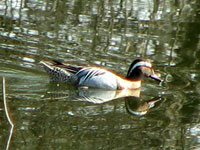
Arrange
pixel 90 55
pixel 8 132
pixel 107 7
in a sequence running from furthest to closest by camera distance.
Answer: pixel 107 7
pixel 90 55
pixel 8 132

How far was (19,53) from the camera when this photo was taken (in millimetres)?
11898

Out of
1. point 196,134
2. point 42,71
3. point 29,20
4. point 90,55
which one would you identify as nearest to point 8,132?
point 196,134

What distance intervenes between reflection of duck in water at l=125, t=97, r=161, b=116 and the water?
2 cm

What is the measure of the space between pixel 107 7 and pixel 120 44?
2.82m

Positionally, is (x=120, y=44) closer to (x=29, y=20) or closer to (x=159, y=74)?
(x=159, y=74)

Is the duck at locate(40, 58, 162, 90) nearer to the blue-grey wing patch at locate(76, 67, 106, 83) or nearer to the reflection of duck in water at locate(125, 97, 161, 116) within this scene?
the blue-grey wing patch at locate(76, 67, 106, 83)

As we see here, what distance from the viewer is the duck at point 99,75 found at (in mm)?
11164

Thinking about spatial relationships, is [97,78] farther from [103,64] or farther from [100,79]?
[103,64]

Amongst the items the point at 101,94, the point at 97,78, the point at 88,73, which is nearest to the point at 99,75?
the point at 97,78

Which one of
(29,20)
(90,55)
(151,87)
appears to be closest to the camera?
(151,87)

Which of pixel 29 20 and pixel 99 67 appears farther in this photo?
pixel 29 20

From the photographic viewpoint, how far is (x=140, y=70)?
11.4 m

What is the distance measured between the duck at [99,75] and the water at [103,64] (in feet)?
0.72

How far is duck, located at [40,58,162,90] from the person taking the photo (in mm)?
11164
